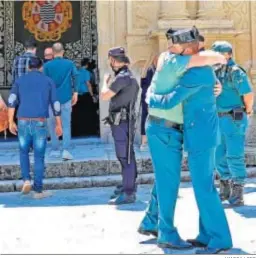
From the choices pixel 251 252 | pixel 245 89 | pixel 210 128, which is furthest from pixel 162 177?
pixel 245 89

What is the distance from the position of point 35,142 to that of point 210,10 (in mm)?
4515

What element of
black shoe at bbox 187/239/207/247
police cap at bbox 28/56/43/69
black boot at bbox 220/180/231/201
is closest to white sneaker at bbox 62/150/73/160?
police cap at bbox 28/56/43/69

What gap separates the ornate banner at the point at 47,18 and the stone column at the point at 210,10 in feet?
7.87

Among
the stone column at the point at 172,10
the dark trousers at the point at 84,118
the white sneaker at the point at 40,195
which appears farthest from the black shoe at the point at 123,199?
the dark trousers at the point at 84,118

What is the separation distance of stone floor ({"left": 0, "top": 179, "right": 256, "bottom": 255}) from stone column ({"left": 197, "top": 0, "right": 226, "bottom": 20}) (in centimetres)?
362

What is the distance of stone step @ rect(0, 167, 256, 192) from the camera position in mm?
7965

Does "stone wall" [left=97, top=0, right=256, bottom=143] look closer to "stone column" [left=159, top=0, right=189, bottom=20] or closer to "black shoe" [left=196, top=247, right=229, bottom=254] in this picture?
"stone column" [left=159, top=0, right=189, bottom=20]

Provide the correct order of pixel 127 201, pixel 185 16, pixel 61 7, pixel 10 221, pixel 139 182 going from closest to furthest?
pixel 10 221
pixel 127 201
pixel 139 182
pixel 185 16
pixel 61 7

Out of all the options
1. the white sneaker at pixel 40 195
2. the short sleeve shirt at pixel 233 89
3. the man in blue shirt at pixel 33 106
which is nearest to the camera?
the short sleeve shirt at pixel 233 89

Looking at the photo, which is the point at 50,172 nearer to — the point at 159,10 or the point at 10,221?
the point at 10,221

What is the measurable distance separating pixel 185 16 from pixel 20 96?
4.11 metres

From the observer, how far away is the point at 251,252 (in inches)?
192

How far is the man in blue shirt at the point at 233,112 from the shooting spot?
20.9ft

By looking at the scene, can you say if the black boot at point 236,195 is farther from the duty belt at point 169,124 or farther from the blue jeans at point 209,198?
the duty belt at point 169,124
